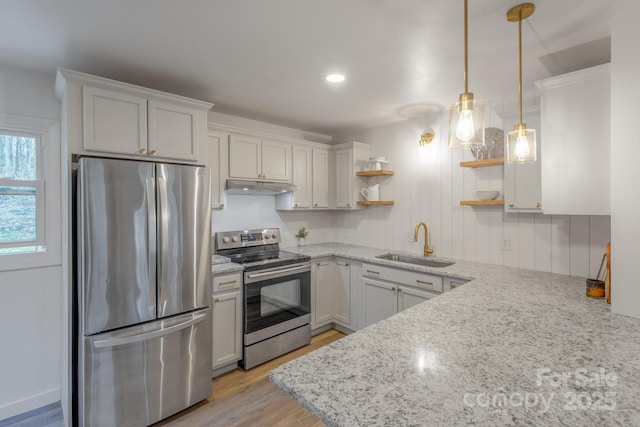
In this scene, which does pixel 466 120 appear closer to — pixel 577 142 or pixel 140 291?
pixel 577 142

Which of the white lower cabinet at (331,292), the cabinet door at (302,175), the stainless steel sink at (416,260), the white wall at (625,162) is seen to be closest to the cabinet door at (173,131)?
the cabinet door at (302,175)

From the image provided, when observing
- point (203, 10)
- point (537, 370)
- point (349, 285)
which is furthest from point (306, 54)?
point (349, 285)

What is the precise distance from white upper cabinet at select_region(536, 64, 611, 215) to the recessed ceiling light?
132cm

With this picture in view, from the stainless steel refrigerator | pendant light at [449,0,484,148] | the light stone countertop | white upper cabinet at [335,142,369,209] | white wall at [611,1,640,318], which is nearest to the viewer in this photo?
the light stone countertop

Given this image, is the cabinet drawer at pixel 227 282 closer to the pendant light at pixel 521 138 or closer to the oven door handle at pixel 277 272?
the oven door handle at pixel 277 272

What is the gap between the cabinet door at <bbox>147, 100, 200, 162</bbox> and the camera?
224cm

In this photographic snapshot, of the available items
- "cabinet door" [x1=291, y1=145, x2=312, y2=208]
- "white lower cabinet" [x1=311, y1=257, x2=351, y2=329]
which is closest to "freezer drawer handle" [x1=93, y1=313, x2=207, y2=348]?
"white lower cabinet" [x1=311, y1=257, x2=351, y2=329]

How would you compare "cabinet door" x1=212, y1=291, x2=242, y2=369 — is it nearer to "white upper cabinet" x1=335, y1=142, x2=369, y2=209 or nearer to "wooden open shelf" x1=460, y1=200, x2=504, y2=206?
"white upper cabinet" x1=335, y1=142, x2=369, y2=209

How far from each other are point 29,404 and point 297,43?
312cm

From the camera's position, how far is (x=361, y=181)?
381cm

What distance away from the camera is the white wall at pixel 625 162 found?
4.86ft

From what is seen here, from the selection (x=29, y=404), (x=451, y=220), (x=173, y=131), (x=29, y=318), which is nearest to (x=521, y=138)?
(x=451, y=220)

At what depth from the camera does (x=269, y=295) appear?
291cm

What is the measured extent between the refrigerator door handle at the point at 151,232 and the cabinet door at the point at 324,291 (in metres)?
1.67
